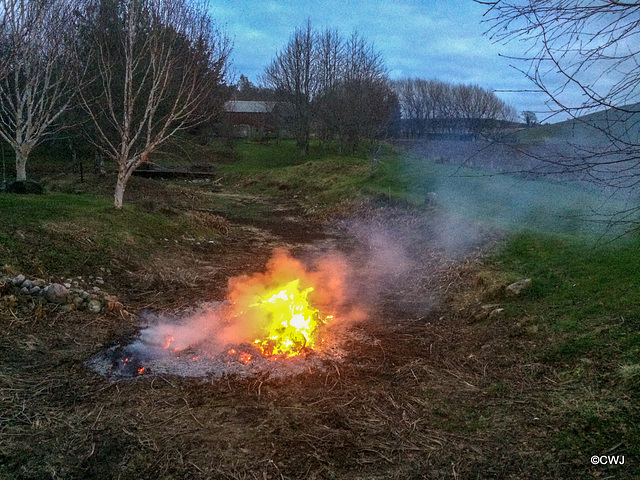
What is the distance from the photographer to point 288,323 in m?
6.54

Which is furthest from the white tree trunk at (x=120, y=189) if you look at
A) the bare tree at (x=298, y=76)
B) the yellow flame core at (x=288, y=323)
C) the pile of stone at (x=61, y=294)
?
the bare tree at (x=298, y=76)

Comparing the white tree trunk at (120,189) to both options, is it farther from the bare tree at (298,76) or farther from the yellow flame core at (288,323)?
the bare tree at (298,76)

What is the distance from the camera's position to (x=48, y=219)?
9555mm

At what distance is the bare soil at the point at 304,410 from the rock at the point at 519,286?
0.96ft

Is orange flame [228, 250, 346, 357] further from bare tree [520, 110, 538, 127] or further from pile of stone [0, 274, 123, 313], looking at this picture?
bare tree [520, 110, 538, 127]

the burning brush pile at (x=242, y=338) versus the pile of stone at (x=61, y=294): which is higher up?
the pile of stone at (x=61, y=294)

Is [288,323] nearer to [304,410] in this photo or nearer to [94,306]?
[304,410]

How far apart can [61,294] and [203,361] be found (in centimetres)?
267

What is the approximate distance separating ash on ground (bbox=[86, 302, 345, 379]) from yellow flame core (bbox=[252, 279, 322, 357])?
176 mm

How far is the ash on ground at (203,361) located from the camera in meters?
5.31

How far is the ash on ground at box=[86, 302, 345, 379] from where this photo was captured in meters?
5.31

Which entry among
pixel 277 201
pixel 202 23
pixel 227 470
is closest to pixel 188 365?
pixel 227 470

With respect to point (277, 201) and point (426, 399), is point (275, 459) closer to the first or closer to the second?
point (426, 399)

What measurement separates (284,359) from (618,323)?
12.7 ft
